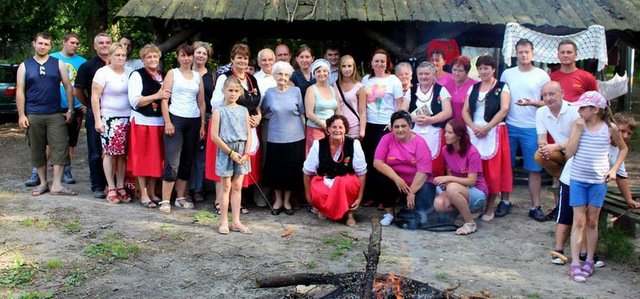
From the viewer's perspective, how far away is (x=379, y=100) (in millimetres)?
6680

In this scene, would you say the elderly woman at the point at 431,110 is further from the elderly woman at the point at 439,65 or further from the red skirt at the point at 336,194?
the red skirt at the point at 336,194

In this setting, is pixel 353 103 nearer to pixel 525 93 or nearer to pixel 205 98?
pixel 205 98

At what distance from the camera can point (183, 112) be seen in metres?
6.48

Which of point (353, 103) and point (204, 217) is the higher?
point (353, 103)

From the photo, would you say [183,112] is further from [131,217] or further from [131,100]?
[131,217]

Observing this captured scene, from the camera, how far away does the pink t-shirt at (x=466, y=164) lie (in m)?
6.08

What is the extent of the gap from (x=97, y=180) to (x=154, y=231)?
1.67 metres

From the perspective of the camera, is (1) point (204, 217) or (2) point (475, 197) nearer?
(2) point (475, 197)

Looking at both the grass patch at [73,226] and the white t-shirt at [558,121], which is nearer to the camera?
the white t-shirt at [558,121]

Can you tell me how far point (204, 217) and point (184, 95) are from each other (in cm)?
132

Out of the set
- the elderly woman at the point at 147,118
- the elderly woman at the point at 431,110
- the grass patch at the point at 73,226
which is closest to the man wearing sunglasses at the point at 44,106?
the elderly woman at the point at 147,118

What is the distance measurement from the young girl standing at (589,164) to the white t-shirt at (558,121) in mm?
589

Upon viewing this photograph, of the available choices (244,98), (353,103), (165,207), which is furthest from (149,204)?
(353,103)

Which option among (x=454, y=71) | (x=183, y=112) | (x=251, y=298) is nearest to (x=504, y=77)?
(x=454, y=71)
